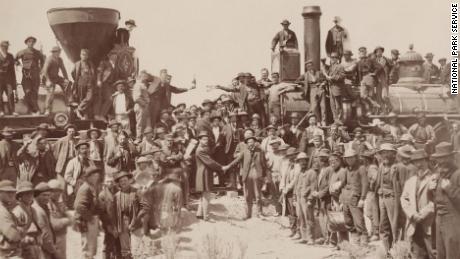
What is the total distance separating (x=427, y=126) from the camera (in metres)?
17.2

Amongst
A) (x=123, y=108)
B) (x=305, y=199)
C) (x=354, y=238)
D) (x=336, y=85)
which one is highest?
(x=336, y=85)

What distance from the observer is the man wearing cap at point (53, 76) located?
52.0 feet

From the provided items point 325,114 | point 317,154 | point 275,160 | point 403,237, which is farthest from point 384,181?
point 325,114

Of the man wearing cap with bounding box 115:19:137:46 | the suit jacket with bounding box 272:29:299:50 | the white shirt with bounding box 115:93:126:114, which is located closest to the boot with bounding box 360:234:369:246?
the white shirt with bounding box 115:93:126:114

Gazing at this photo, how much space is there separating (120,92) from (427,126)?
6.91 meters

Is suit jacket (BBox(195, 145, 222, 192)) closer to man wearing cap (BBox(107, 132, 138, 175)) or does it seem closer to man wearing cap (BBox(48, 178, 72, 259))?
man wearing cap (BBox(107, 132, 138, 175))

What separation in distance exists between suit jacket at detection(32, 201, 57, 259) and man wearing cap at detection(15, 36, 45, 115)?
25.2 feet

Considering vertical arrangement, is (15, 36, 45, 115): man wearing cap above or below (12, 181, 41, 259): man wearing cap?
above

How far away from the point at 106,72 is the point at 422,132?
7035 mm

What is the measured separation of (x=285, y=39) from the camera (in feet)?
59.5

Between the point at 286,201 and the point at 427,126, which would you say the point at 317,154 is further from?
the point at 427,126

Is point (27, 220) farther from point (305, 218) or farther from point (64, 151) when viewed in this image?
point (305, 218)

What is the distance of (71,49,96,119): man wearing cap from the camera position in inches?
630

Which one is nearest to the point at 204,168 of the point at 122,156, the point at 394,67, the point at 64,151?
the point at 122,156
